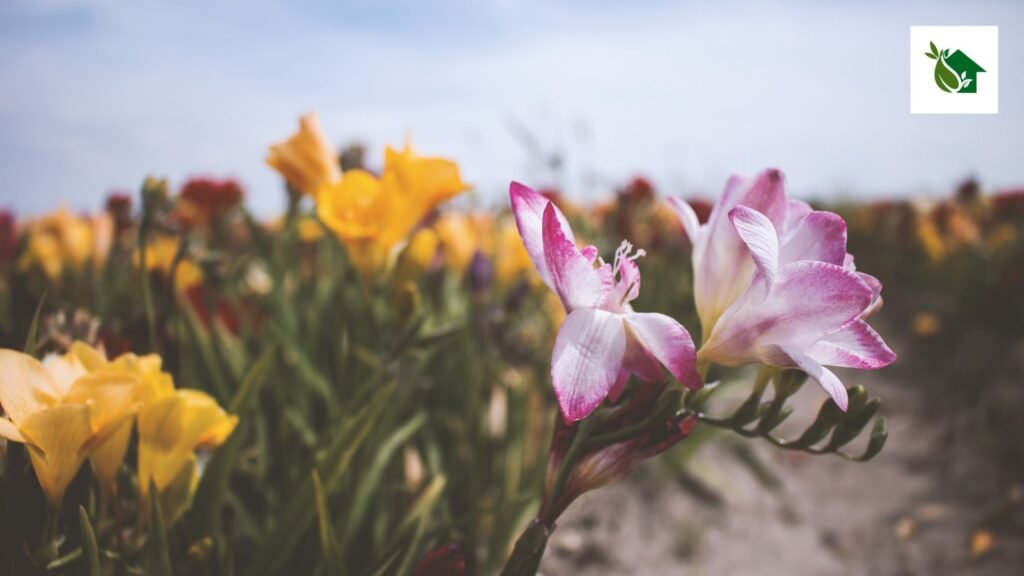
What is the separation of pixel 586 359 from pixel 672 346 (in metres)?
0.07

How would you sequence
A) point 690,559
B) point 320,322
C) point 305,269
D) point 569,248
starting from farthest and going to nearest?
point 305,269, point 690,559, point 320,322, point 569,248

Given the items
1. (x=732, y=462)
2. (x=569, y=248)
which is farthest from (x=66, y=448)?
(x=732, y=462)

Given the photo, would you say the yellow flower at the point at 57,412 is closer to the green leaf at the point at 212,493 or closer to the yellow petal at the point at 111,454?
the yellow petal at the point at 111,454

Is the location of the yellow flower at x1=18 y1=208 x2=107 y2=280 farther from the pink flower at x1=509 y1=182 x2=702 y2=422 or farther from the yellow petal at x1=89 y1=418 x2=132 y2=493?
the pink flower at x1=509 y1=182 x2=702 y2=422

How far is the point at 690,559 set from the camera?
2.22 m

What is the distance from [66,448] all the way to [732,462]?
268 cm

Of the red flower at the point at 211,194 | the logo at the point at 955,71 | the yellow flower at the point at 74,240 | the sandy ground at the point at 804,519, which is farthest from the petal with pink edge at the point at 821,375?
the yellow flower at the point at 74,240

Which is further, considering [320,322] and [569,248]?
[320,322]

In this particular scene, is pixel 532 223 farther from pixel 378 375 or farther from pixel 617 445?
pixel 378 375

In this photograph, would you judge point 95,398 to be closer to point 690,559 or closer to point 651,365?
point 651,365

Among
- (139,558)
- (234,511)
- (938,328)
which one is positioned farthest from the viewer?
(938,328)

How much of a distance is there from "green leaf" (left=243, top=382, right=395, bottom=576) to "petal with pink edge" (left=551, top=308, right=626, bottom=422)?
0.51 metres

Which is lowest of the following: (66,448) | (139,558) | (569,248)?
(139,558)

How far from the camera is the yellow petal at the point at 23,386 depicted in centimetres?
70
